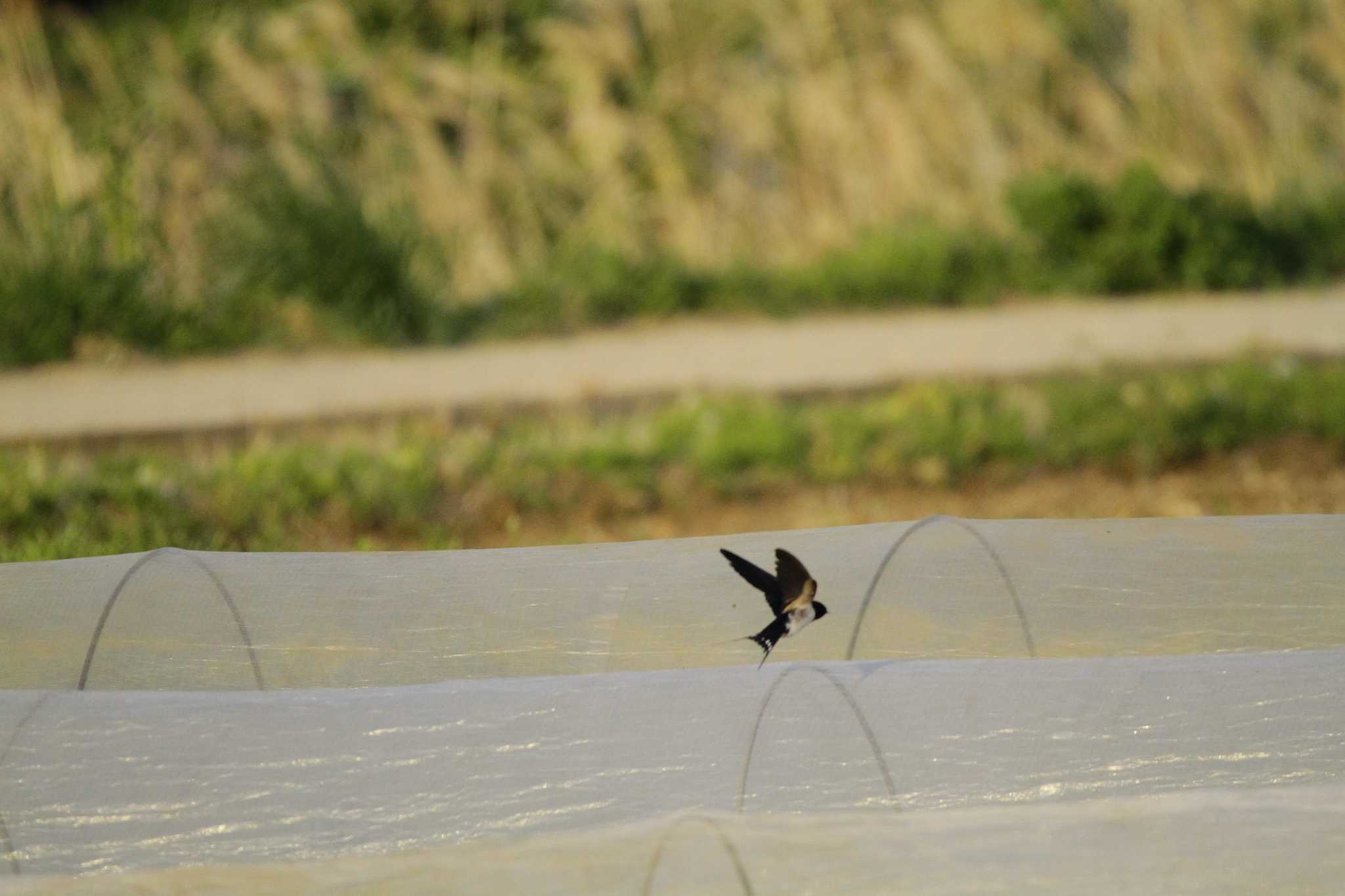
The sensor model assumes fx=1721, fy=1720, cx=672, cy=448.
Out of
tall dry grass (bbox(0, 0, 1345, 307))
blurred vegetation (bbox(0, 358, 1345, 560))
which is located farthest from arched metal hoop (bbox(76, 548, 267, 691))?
tall dry grass (bbox(0, 0, 1345, 307))

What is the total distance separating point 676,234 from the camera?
898 cm

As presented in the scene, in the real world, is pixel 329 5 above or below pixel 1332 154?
above

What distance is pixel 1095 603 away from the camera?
333cm

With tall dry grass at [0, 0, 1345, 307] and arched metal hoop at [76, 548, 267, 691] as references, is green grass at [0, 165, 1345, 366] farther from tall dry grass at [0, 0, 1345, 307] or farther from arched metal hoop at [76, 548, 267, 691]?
arched metal hoop at [76, 548, 267, 691]

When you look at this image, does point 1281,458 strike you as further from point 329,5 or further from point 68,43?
point 68,43

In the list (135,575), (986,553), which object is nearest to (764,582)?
(986,553)

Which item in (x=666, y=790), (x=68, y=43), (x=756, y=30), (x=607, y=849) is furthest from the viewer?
(x=68, y=43)

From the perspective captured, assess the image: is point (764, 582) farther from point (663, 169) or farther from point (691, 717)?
point (663, 169)

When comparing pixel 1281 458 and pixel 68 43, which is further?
pixel 68 43

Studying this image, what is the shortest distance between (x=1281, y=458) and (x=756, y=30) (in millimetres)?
5177

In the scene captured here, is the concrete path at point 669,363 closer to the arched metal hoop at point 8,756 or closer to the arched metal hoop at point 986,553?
the arched metal hoop at point 986,553

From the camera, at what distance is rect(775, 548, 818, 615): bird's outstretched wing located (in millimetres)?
2982

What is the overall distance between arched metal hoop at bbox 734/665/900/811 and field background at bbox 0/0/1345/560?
7.90ft

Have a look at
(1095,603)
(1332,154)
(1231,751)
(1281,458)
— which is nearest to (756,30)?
(1332,154)
